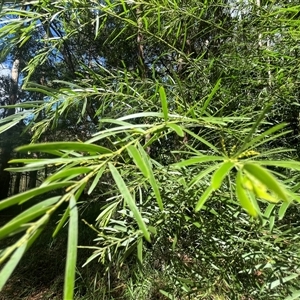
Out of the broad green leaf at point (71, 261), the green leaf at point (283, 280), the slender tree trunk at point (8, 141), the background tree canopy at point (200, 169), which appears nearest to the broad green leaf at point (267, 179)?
the background tree canopy at point (200, 169)

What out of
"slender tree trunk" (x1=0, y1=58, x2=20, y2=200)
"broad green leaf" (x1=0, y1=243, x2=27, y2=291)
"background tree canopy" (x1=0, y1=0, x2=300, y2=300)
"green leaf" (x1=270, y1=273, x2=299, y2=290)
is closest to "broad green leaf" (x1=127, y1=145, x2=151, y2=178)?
"background tree canopy" (x1=0, y1=0, x2=300, y2=300)

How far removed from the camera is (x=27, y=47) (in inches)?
115

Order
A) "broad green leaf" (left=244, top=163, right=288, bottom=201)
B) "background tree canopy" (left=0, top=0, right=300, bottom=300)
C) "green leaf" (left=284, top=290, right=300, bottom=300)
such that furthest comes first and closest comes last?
"green leaf" (left=284, top=290, right=300, bottom=300), "background tree canopy" (left=0, top=0, right=300, bottom=300), "broad green leaf" (left=244, top=163, right=288, bottom=201)

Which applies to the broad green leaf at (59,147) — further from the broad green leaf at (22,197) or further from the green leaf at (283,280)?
the green leaf at (283,280)

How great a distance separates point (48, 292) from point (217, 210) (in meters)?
1.59

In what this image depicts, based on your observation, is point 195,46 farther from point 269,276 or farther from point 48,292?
point 48,292

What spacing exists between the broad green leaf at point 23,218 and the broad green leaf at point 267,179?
0.44ft

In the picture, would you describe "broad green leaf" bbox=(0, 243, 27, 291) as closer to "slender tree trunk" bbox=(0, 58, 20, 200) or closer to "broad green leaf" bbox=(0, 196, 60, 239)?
"broad green leaf" bbox=(0, 196, 60, 239)

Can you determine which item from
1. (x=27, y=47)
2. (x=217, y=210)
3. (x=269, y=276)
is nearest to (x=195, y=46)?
(x=217, y=210)

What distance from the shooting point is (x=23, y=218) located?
195 mm

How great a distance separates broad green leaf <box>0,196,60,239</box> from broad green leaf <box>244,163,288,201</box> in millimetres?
134

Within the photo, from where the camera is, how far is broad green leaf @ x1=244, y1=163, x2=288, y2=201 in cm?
17

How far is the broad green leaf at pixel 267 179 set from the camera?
0.17m

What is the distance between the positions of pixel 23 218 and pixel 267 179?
0.48 feet
